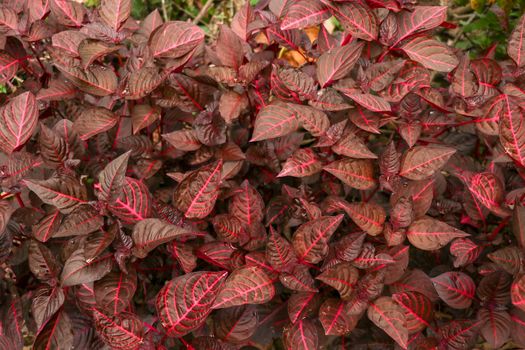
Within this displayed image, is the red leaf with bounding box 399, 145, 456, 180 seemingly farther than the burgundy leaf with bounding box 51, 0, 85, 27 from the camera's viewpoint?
No

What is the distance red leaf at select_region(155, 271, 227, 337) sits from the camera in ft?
4.44

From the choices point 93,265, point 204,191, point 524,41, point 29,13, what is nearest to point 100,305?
point 93,265

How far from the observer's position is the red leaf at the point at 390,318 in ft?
4.67

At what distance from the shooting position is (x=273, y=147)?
1.73 meters

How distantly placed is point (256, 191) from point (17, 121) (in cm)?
66

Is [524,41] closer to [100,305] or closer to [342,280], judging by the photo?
[342,280]

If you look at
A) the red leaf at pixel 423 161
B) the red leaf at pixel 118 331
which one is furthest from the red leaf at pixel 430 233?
the red leaf at pixel 118 331

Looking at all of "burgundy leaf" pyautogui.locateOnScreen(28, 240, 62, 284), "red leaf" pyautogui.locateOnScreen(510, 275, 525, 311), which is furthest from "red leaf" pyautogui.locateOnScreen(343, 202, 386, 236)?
"burgundy leaf" pyautogui.locateOnScreen(28, 240, 62, 284)

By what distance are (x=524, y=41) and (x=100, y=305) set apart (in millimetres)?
1365

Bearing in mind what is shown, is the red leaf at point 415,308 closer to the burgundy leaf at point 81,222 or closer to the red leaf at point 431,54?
the red leaf at point 431,54

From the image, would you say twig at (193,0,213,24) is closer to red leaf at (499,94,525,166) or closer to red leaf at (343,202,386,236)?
red leaf at (343,202,386,236)

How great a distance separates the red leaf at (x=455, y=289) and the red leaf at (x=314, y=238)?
13.8 inches

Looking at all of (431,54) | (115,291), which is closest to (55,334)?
(115,291)

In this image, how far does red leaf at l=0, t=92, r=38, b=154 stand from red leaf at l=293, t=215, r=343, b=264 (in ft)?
2.47
